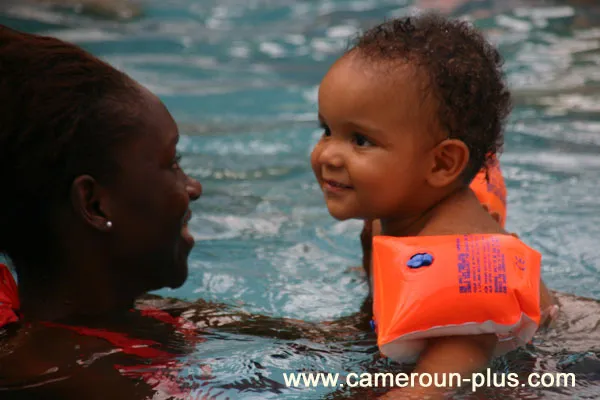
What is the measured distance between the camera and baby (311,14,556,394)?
283 centimetres

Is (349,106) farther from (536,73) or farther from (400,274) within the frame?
(536,73)

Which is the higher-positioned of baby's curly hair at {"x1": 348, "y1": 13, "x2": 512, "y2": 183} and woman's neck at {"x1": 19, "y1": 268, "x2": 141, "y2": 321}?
baby's curly hair at {"x1": 348, "y1": 13, "x2": 512, "y2": 183}

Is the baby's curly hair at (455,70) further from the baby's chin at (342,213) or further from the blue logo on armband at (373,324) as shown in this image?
the blue logo on armband at (373,324)

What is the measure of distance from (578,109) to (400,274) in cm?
479

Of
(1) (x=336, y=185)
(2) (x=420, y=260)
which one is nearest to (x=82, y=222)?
(1) (x=336, y=185)

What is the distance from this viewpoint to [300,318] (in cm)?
379

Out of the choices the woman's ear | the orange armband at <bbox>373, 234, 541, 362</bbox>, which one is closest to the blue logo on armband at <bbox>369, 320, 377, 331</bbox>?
the orange armband at <bbox>373, 234, 541, 362</bbox>

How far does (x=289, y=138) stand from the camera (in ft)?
22.4

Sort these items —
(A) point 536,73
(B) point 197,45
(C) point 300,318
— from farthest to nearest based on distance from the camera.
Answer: (B) point 197,45
(A) point 536,73
(C) point 300,318

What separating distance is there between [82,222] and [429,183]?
1.15 meters

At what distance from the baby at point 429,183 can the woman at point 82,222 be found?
1.89 ft

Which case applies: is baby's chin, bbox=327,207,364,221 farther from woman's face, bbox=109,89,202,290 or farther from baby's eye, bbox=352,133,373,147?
woman's face, bbox=109,89,202,290

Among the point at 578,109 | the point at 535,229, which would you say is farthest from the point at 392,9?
the point at 535,229

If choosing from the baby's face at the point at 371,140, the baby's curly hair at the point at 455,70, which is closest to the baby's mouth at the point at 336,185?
the baby's face at the point at 371,140
